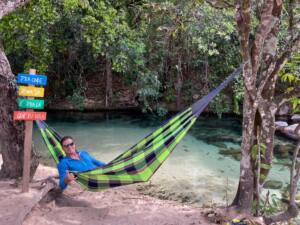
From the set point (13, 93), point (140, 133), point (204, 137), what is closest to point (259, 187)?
point (13, 93)

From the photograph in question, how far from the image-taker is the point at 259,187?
85.3 inches

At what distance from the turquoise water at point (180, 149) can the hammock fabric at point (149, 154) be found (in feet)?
2.47

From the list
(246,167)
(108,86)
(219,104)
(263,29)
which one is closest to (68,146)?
(246,167)

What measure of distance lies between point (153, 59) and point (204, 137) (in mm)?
2219

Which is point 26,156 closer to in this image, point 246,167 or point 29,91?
point 29,91

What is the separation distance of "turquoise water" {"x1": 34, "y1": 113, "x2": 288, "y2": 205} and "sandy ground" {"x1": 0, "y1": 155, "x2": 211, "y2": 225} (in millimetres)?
466

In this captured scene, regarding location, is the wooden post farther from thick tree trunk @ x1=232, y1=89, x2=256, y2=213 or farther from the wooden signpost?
thick tree trunk @ x1=232, y1=89, x2=256, y2=213

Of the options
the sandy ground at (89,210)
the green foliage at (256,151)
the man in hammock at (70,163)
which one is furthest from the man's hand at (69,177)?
the green foliage at (256,151)

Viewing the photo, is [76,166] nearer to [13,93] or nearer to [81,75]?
[13,93]

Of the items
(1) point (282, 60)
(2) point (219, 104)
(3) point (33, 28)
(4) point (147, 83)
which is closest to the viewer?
(1) point (282, 60)

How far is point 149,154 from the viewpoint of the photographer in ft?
6.97

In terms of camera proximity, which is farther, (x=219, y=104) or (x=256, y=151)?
(x=219, y=104)

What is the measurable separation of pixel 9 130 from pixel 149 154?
1.24m

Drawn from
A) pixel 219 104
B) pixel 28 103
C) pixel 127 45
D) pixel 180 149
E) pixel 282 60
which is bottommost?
pixel 180 149
